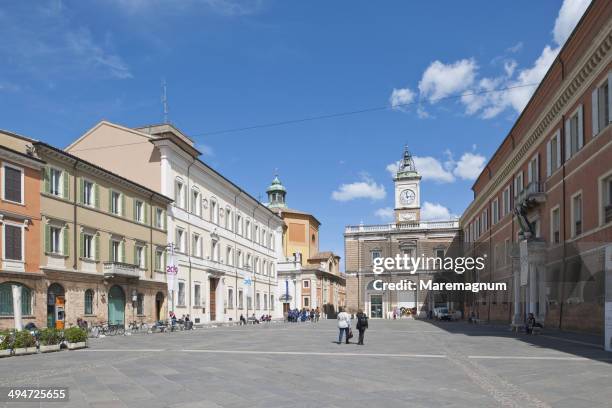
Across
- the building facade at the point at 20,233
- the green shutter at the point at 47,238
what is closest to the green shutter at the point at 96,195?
the green shutter at the point at 47,238

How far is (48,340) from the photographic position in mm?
20297

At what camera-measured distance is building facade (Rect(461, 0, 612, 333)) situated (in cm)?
2450

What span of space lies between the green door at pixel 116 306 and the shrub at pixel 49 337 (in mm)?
13287

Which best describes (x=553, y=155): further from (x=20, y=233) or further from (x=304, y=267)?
(x=304, y=267)

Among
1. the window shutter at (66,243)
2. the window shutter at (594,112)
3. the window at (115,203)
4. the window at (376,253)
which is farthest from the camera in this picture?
the window at (376,253)

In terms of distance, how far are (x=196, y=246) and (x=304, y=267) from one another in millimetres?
34348

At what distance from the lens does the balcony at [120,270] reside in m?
33.4

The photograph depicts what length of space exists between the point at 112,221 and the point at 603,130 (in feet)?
→ 86.2

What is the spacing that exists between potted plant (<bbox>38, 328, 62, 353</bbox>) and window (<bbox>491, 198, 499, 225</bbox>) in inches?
1533

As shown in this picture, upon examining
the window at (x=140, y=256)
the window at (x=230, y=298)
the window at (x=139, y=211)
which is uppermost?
the window at (x=139, y=211)

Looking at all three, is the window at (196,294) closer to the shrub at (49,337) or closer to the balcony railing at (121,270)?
the balcony railing at (121,270)

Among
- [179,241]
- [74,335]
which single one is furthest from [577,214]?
[179,241]

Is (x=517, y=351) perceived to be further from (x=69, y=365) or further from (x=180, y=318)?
(x=180, y=318)

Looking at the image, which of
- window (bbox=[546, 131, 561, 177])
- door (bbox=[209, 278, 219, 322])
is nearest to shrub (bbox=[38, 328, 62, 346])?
window (bbox=[546, 131, 561, 177])
